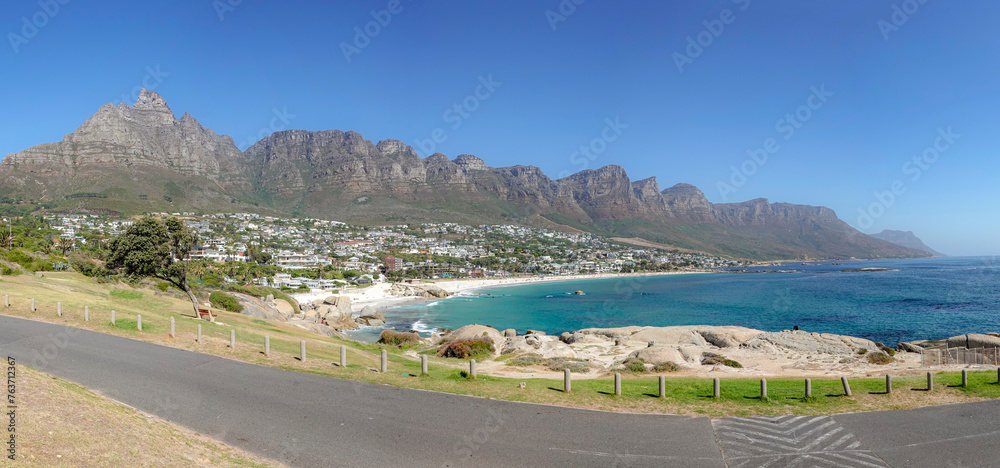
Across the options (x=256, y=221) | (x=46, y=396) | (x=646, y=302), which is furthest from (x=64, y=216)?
(x=46, y=396)

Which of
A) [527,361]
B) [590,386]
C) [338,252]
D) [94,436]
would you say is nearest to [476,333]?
[527,361]

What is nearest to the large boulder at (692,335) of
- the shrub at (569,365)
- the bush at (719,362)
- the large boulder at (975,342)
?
the bush at (719,362)

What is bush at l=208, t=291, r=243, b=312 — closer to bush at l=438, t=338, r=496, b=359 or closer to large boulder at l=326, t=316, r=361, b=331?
large boulder at l=326, t=316, r=361, b=331

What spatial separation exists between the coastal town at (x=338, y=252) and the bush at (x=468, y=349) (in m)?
69.4

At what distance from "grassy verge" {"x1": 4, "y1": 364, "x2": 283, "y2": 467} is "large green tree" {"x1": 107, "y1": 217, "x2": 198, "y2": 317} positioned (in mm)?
19800

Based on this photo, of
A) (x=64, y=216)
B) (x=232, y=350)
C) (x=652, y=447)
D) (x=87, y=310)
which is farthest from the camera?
(x=64, y=216)

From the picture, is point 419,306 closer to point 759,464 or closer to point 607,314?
point 607,314

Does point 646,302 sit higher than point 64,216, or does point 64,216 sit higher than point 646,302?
point 64,216

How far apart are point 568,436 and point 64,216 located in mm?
164622

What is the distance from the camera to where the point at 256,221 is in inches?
6909

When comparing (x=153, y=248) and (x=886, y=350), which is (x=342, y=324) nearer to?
(x=153, y=248)

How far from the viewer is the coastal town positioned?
110m

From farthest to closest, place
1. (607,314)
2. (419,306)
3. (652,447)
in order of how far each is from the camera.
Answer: (419,306) → (607,314) → (652,447)

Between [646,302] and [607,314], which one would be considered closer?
[607,314]
